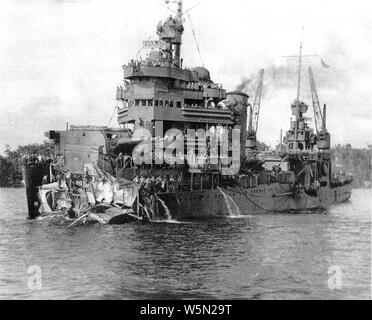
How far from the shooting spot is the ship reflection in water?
18328mm

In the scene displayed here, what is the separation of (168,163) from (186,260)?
15539 mm

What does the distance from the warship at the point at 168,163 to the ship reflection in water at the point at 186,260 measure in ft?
8.23

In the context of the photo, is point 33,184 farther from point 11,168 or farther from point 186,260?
point 11,168

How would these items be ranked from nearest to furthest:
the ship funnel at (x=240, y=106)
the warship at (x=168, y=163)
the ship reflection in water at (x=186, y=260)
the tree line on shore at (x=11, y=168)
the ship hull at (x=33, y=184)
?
the ship reflection in water at (x=186, y=260) → the warship at (x=168, y=163) → the ship hull at (x=33, y=184) → the ship funnel at (x=240, y=106) → the tree line on shore at (x=11, y=168)

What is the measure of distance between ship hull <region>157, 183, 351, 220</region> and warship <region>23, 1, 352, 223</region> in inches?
3.1

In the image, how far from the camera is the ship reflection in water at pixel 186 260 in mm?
18328

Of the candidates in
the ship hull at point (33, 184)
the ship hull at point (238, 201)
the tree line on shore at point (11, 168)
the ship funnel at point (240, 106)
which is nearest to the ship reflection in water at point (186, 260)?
the ship hull at point (238, 201)

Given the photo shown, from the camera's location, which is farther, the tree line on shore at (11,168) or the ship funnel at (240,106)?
the tree line on shore at (11,168)

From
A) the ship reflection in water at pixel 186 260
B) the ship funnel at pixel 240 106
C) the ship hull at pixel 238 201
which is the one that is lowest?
→ the ship reflection in water at pixel 186 260

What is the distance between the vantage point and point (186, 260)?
76.7ft

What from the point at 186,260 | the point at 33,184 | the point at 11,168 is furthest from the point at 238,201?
the point at 11,168

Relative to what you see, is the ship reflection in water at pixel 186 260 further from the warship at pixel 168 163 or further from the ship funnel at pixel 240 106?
the ship funnel at pixel 240 106

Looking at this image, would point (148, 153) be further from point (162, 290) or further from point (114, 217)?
point (162, 290)

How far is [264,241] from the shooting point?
2862 cm
